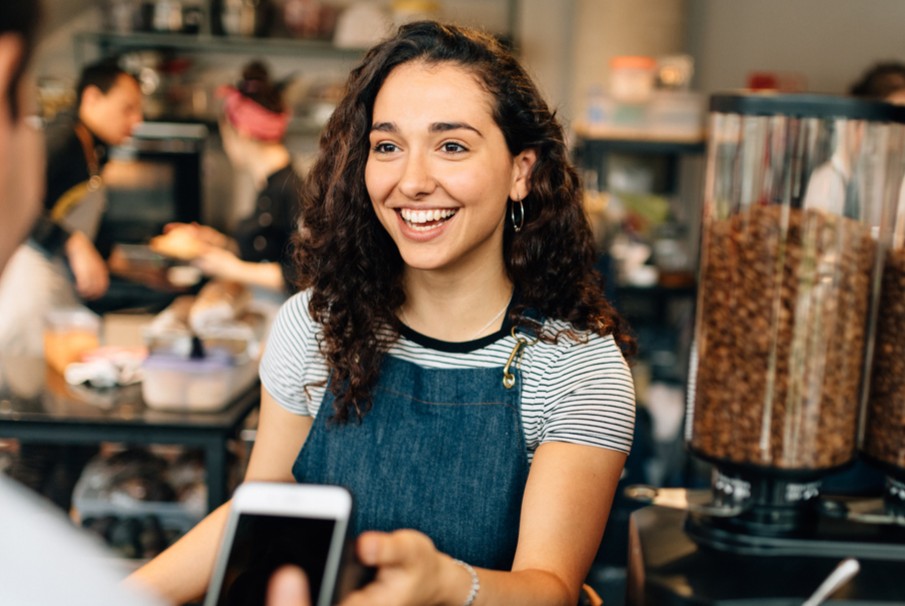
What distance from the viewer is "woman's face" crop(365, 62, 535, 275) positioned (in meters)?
1.25

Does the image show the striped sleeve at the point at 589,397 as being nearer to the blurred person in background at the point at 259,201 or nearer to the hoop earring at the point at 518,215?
the hoop earring at the point at 518,215

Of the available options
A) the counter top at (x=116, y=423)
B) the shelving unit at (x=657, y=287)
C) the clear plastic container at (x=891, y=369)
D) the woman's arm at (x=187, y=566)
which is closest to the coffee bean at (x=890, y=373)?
the clear plastic container at (x=891, y=369)

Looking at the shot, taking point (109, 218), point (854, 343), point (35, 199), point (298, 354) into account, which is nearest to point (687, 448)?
point (854, 343)

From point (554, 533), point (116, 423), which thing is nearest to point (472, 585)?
point (554, 533)

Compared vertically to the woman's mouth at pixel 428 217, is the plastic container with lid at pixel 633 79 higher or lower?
higher

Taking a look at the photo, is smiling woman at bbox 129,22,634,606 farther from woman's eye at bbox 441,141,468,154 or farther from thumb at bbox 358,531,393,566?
thumb at bbox 358,531,393,566

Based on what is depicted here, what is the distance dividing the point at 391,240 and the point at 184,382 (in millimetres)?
902

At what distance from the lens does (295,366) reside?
139 centimetres

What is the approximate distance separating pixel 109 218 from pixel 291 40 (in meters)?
1.30

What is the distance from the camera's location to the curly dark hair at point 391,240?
4.28 ft

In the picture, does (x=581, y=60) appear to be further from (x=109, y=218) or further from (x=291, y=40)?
(x=109, y=218)

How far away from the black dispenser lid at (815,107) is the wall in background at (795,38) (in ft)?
10.8

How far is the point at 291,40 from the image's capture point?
16.0 feet

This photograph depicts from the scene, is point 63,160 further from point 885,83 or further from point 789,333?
point 789,333
